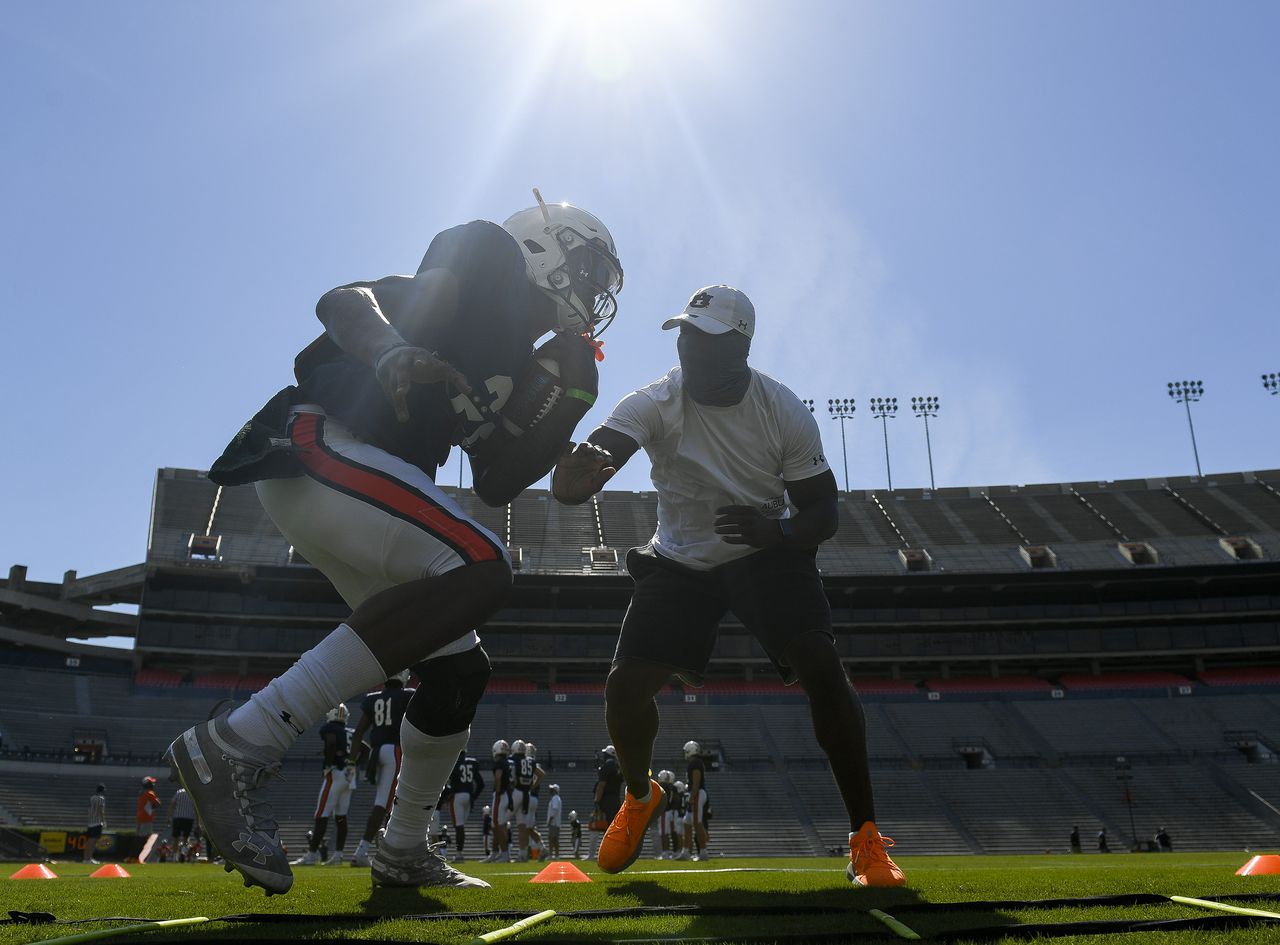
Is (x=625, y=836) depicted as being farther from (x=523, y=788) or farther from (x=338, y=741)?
(x=523, y=788)

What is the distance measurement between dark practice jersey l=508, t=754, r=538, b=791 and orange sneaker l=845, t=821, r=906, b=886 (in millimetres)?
11647

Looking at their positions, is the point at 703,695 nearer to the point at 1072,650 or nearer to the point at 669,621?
the point at 1072,650

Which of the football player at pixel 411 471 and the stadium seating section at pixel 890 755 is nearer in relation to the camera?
the football player at pixel 411 471

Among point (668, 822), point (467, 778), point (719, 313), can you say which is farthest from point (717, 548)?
point (668, 822)

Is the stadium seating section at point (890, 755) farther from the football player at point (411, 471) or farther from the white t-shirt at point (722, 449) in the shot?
the football player at point (411, 471)

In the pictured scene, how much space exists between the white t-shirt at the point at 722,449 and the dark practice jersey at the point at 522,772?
11.2 m

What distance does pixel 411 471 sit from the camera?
3.18 metres

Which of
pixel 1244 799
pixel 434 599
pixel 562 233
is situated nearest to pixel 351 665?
pixel 434 599

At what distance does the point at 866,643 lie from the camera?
42.7m

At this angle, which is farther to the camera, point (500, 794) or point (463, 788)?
point (500, 794)

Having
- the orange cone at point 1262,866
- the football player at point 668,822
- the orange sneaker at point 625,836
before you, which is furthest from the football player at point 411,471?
the football player at point 668,822

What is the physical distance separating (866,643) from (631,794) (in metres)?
39.6

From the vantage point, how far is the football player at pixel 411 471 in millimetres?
2750

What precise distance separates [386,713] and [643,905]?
7.82 meters
